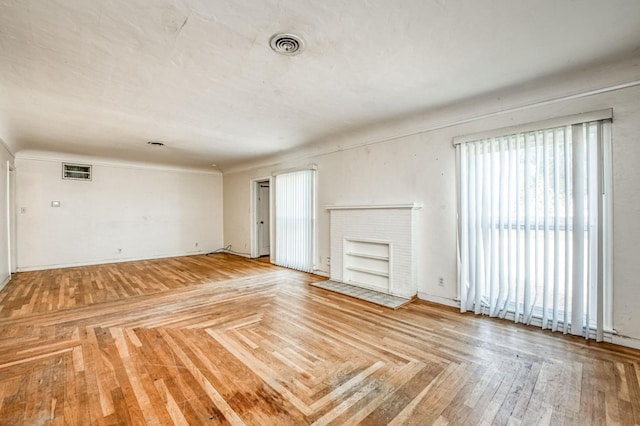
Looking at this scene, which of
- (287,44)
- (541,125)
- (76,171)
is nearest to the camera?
(287,44)

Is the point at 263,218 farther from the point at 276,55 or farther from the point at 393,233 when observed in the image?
the point at 276,55

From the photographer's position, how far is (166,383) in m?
2.01

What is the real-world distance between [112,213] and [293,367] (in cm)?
686

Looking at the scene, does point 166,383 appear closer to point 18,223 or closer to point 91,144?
point 91,144

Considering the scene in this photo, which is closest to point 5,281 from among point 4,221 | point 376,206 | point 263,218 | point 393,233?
point 4,221

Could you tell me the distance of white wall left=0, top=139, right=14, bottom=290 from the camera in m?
4.55

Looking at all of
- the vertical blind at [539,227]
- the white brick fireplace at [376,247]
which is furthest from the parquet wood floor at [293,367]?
the white brick fireplace at [376,247]

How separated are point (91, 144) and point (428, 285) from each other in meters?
6.38

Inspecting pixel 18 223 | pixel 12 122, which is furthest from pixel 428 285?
pixel 18 223

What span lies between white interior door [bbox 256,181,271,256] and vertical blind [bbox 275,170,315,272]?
1.20 m

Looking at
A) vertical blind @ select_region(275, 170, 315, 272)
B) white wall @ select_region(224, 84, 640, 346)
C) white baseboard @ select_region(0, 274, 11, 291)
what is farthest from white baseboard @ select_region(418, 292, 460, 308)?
white baseboard @ select_region(0, 274, 11, 291)

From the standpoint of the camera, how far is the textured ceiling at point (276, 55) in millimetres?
1841

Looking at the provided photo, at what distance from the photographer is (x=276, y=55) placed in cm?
236

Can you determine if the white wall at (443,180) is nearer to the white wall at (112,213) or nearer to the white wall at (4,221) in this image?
the white wall at (112,213)
